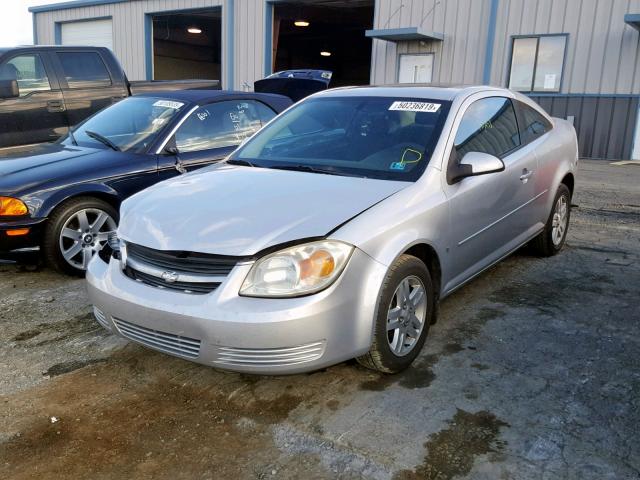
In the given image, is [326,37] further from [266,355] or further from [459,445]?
[459,445]

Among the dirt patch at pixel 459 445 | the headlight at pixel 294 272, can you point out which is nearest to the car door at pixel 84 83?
the headlight at pixel 294 272

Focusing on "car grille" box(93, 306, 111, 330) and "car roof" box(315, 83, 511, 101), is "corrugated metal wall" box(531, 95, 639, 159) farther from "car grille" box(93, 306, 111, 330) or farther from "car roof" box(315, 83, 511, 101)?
"car grille" box(93, 306, 111, 330)

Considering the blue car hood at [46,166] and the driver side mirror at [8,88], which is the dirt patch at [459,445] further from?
the driver side mirror at [8,88]

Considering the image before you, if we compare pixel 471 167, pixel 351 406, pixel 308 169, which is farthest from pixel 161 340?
pixel 471 167

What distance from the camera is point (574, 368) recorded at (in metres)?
3.26

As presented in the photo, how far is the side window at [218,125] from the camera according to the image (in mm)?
5402

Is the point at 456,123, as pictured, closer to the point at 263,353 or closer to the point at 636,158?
the point at 263,353

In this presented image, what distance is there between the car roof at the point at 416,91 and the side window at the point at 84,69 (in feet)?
14.2

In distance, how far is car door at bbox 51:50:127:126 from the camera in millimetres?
7297

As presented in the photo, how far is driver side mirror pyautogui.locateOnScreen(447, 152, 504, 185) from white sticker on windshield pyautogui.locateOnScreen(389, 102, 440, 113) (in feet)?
1.45

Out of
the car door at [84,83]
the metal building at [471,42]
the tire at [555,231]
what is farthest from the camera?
the metal building at [471,42]

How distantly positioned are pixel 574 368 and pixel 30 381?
3.01m

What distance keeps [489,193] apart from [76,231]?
326cm

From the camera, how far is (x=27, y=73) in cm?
722
